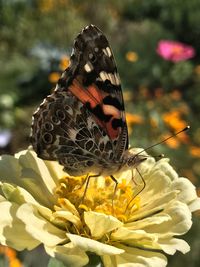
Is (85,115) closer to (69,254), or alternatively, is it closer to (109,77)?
(109,77)

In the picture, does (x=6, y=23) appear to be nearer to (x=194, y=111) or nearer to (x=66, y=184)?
(x=194, y=111)

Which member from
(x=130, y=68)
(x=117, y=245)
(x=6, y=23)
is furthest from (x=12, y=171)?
(x=6, y=23)

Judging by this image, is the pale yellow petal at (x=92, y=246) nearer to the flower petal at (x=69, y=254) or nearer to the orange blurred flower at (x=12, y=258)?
the flower petal at (x=69, y=254)

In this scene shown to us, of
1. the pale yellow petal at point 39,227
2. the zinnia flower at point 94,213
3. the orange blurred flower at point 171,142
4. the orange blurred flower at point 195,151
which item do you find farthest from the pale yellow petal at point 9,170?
the orange blurred flower at point 195,151

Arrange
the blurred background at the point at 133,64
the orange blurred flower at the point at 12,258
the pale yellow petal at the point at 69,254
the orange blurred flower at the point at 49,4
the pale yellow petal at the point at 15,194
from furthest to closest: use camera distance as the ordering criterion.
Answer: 1. the orange blurred flower at the point at 49,4
2. the blurred background at the point at 133,64
3. the orange blurred flower at the point at 12,258
4. the pale yellow petal at the point at 15,194
5. the pale yellow petal at the point at 69,254

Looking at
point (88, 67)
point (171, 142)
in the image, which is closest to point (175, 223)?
point (88, 67)

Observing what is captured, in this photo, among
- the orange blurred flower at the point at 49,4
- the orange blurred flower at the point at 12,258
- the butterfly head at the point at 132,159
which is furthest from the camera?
the orange blurred flower at the point at 49,4

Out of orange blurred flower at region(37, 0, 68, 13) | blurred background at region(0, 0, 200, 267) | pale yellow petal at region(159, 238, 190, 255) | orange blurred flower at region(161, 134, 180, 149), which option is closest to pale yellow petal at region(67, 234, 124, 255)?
pale yellow petal at region(159, 238, 190, 255)
